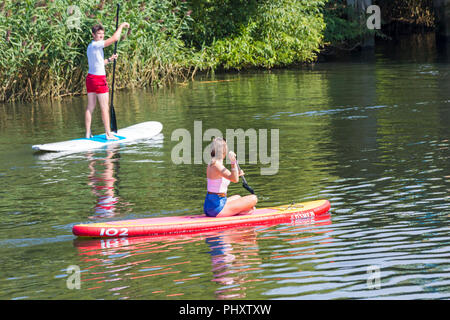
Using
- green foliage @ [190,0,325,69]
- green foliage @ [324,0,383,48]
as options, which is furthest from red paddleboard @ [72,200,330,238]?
green foliage @ [324,0,383,48]

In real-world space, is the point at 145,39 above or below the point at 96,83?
above

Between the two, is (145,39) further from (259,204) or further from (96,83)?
(259,204)

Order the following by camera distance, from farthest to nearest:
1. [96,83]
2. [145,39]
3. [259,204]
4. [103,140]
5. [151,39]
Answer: [151,39] → [145,39] → [103,140] → [96,83] → [259,204]

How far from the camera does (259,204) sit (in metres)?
9.40

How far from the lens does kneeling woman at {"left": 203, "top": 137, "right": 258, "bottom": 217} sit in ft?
27.9

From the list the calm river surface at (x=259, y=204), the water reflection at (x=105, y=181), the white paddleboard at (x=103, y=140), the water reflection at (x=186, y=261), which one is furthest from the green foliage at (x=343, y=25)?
the water reflection at (x=186, y=261)

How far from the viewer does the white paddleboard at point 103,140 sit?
44.4 feet

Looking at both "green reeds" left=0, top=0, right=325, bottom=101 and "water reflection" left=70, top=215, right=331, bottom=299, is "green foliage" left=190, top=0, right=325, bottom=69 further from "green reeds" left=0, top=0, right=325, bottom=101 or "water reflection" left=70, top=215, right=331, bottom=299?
"water reflection" left=70, top=215, right=331, bottom=299

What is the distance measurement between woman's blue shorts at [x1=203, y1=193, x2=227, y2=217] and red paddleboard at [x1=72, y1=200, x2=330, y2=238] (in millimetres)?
82

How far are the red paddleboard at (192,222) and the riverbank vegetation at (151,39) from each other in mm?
12131

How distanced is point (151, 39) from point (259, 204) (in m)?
13.9

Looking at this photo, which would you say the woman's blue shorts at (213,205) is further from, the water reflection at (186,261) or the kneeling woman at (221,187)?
the water reflection at (186,261)

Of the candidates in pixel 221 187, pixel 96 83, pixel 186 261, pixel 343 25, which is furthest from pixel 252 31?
pixel 186 261

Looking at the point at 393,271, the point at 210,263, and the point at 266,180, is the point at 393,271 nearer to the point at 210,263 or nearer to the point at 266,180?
the point at 210,263
